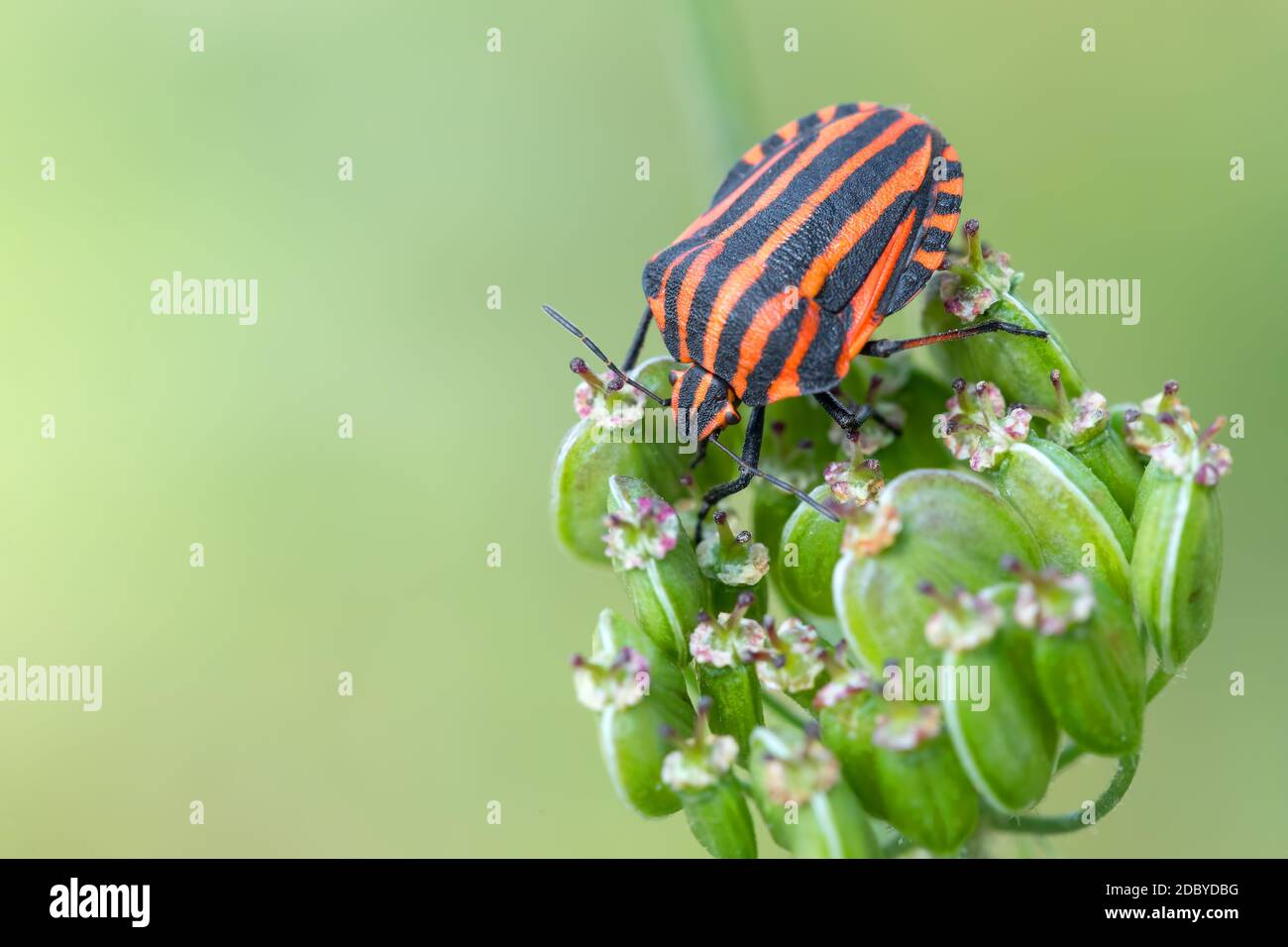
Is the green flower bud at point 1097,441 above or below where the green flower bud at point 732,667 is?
above

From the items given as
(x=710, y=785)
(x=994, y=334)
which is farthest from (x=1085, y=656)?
(x=994, y=334)

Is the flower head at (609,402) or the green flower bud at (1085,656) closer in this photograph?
the green flower bud at (1085,656)

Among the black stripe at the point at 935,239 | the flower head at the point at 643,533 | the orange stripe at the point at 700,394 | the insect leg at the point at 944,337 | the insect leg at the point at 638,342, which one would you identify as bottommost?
the flower head at the point at 643,533

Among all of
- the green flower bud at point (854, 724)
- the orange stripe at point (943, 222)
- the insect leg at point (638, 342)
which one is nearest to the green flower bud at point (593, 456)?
the insect leg at point (638, 342)

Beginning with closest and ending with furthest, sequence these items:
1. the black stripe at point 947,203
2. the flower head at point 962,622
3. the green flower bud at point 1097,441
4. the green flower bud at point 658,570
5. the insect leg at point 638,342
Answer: the flower head at point 962,622
the green flower bud at point 658,570
the green flower bud at point 1097,441
the black stripe at point 947,203
the insect leg at point 638,342

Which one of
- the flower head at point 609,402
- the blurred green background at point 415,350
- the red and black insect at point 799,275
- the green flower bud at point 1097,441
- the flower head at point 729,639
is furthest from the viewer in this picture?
the blurred green background at point 415,350

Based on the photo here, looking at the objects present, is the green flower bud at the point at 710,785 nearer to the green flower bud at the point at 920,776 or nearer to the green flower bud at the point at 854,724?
the green flower bud at the point at 854,724

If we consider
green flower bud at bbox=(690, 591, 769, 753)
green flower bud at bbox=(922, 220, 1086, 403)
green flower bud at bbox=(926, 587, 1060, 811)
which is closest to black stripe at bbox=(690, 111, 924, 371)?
green flower bud at bbox=(922, 220, 1086, 403)
